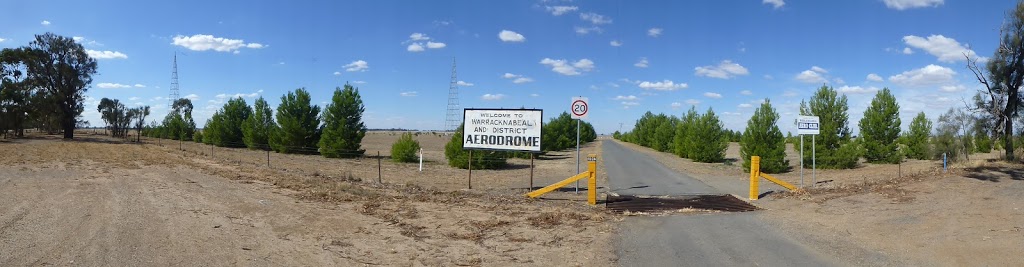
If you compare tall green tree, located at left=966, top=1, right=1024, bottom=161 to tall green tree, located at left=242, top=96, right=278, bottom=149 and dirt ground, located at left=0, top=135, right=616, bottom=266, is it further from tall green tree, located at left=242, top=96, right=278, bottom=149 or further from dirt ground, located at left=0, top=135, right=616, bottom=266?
tall green tree, located at left=242, top=96, right=278, bottom=149

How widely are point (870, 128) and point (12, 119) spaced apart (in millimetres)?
70261

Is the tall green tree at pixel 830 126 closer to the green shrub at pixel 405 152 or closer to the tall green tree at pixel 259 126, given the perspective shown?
the green shrub at pixel 405 152

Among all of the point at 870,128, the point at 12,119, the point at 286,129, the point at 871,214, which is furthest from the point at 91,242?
the point at 12,119

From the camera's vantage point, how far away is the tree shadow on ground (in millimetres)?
14773

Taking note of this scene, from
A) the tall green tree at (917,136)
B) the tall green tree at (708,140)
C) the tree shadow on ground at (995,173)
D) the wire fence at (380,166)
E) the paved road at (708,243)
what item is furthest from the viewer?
the tall green tree at (708,140)

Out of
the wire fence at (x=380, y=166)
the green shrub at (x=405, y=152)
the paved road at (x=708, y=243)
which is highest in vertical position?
the green shrub at (x=405, y=152)

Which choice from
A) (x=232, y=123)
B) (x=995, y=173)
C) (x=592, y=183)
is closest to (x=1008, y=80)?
(x=995, y=173)

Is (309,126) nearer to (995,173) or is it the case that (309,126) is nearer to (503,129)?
(503,129)

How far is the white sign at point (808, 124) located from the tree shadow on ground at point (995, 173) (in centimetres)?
405

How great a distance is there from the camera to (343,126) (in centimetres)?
3947

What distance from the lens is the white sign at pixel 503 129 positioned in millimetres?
15164

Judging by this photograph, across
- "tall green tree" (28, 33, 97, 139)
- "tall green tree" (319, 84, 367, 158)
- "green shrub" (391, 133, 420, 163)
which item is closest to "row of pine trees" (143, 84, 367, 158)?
"tall green tree" (319, 84, 367, 158)

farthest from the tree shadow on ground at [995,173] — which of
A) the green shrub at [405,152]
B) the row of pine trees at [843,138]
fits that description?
the green shrub at [405,152]

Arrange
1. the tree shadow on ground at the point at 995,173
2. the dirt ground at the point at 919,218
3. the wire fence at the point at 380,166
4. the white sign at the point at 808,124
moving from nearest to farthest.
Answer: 1. the dirt ground at the point at 919,218
2. the tree shadow on ground at the point at 995,173
3. the white sign at the point at 808,124
4. the wire fence at the point at 380,166
